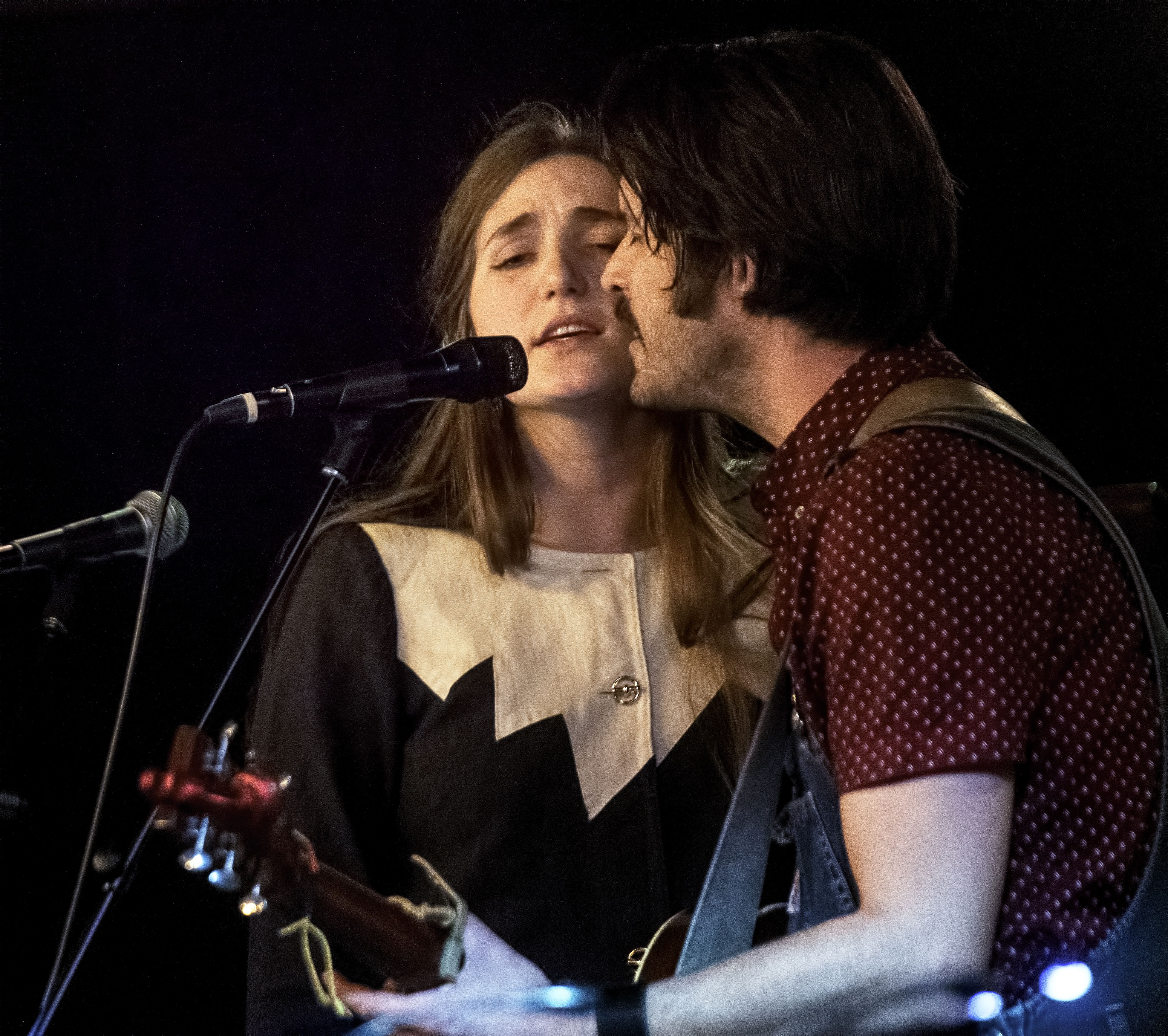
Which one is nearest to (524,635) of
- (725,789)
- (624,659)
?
(624,659)

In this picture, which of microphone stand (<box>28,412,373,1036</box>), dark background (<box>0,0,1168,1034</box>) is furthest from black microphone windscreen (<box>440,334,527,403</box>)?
dark background (<box>0,0,1168,1034</box>)

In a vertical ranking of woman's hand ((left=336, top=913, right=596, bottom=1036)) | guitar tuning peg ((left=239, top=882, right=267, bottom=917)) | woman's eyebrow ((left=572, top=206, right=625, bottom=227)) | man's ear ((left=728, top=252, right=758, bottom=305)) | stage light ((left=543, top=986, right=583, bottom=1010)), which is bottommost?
woman's hand ((left=336, top=913, right=596, bottom=1036))

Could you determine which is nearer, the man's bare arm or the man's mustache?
the man's bare arm

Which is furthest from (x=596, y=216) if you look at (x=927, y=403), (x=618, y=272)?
(x=927, y=403)

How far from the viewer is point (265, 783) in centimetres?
141

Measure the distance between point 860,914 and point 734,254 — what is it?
1.05 m

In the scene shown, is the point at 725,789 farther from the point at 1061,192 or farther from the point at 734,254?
the point at 1061,192

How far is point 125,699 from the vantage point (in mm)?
1618

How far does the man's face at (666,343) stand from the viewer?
1864mm

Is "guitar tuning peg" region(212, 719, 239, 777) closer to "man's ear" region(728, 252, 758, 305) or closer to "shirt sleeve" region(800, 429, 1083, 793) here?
"shirt sleeve" region(800, 429, 1083, 793)

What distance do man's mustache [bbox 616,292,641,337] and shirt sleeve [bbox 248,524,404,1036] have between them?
675mm

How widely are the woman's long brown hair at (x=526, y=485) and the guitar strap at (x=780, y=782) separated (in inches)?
19.5

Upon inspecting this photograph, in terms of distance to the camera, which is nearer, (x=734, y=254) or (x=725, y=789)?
(x=734, y=254)

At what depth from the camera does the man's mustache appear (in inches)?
91.4
